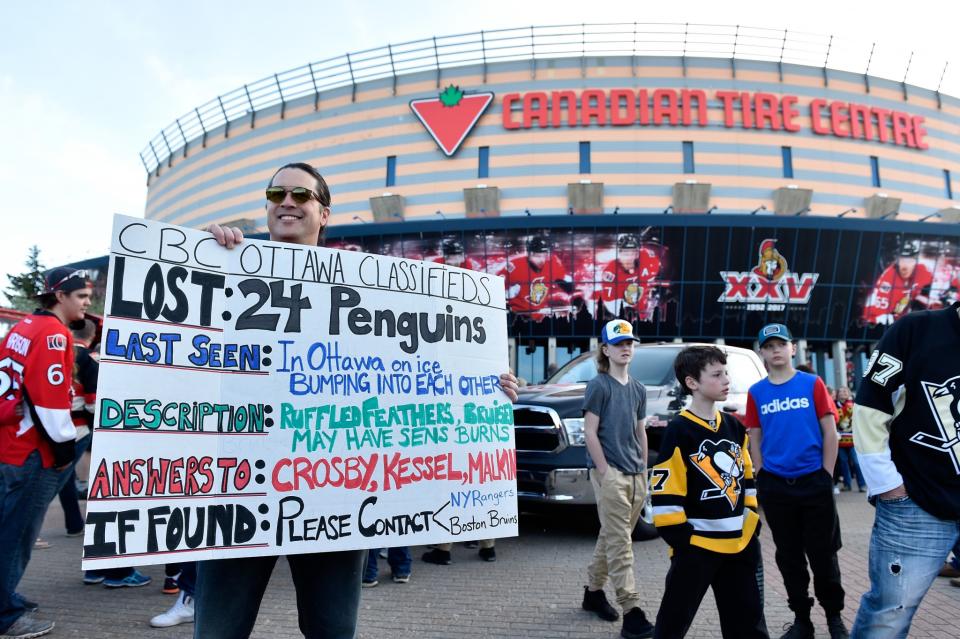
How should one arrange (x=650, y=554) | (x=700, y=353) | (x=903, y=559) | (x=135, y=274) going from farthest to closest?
(x=650, y=554), (x=700, y=353), (x=903, y=559), (x=135, y=274)

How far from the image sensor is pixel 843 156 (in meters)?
30.5

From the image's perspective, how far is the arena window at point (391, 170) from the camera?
103 ft

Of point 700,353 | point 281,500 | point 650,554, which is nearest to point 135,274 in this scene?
point 281,500

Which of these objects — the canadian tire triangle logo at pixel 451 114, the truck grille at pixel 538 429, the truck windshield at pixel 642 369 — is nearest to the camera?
the truck grille at pixel 538 429

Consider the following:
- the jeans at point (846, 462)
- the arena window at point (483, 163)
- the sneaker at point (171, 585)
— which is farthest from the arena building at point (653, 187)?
the sneaker at point (171, 585)

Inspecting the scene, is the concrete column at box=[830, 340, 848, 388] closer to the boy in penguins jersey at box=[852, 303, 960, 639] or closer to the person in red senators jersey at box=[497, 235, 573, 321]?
the person in red senators jersey at box=[497, 235, 573, 321]

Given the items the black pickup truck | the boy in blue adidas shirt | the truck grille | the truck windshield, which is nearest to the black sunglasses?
the boy in blue adidas shirt

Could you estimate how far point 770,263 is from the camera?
27.5 metres

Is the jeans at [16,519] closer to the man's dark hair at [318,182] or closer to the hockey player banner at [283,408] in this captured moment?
the hockey player banner at [283,408]

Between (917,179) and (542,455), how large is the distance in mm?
36638

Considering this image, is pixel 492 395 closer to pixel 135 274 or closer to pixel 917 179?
pixel 135 274

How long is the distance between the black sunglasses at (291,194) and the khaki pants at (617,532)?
2829 mm

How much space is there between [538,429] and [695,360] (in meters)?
2.89

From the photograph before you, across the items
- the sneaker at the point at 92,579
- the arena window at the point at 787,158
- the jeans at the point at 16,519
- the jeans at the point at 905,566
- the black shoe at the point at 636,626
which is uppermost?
the arena window at the point at 787,158
